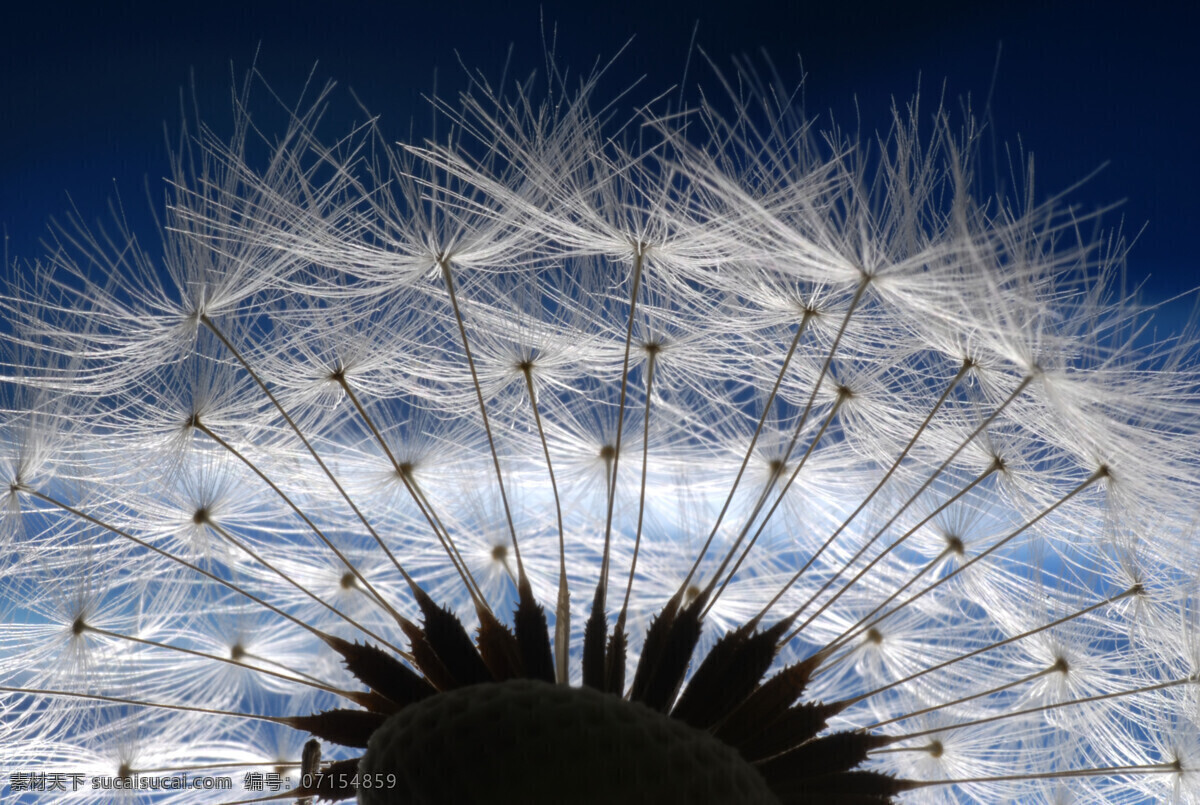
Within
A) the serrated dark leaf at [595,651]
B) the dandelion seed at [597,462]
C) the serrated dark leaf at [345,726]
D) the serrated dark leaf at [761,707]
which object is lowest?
the serrated dark leaf at [761,707]

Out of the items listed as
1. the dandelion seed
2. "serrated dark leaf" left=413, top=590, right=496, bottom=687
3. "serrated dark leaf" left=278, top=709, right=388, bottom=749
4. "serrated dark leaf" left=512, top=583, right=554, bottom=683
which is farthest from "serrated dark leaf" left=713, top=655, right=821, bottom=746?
"serrated dark leaf" left=278, top=709, right=388, bottom=749

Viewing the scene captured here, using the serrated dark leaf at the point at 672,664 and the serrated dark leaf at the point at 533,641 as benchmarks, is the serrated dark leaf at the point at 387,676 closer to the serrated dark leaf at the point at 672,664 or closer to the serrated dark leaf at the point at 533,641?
the serrated dark leaf at the point at 533,641

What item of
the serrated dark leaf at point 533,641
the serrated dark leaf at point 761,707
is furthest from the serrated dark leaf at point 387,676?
the serrated dark leaf at point 761,707

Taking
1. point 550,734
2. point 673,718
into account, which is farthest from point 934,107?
point 550,734

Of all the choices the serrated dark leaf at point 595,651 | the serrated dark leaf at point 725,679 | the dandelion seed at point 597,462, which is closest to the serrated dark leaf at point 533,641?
the dandelion seed at point 597,462

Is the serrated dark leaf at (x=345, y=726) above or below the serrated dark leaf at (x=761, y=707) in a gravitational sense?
above

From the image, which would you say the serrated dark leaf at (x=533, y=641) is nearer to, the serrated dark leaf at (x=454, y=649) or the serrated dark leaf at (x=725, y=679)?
the serrated dark leaf at (x=454, y=649)

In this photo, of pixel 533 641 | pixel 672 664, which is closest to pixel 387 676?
pixel 533 641

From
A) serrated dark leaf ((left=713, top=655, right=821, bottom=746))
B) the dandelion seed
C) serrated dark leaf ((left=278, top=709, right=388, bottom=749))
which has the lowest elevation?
serrated dark leaf ((left=713, top=655, right=821, bottom=746))

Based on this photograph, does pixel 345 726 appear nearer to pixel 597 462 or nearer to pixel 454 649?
pixel 454 649

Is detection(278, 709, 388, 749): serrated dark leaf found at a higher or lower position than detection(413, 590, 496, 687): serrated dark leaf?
lower

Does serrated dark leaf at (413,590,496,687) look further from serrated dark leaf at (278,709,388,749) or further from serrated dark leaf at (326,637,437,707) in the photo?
serrated dark leaf at (278,709,388,749)

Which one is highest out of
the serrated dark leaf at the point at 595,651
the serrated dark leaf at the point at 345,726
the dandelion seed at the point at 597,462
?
the dandelion seed at the point at 597,462
